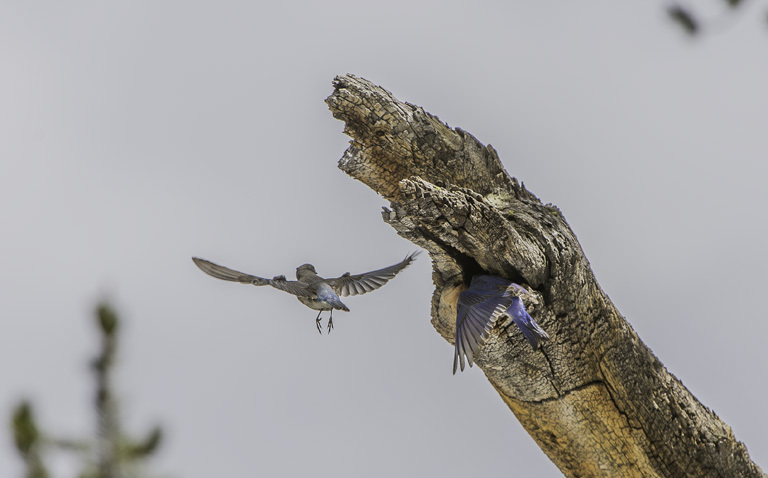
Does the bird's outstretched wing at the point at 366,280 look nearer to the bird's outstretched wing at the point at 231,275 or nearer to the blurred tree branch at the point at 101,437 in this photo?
the bird's outstretched wing at the point at 231,275

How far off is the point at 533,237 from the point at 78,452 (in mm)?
3316

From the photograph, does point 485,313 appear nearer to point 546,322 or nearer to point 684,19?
point 546,322

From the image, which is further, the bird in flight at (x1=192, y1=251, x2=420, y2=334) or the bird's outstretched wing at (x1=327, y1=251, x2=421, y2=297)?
the bird's outstretched wing at (x1=327, y1=251, x2=421, y2=297)

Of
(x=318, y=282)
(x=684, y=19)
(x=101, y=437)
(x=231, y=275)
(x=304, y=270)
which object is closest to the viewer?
(x=101, y=437)

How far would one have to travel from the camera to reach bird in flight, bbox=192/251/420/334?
5223 millimetres

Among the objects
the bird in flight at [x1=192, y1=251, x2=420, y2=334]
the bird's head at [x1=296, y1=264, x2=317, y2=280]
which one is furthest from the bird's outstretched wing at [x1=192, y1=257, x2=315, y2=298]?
the bird's head at [x1=296, y1=264, x2=317, y2=280]

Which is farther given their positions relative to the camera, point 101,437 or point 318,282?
point 318,282

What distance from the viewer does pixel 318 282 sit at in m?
5.73

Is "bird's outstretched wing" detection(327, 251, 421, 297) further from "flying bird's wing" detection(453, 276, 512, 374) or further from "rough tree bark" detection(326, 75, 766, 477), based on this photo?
"flying bird's wing" detection(453, 276, 512, 374)

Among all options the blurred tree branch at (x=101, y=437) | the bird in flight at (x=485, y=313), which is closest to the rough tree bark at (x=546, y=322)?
the bird in flight at (x=485, y=313)

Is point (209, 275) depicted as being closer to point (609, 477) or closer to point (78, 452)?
point (609, 477)

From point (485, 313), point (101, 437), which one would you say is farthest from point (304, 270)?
point (101, 437)

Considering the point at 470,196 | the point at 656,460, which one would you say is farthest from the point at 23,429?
the point at 656,460

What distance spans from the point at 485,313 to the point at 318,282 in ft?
5.38
